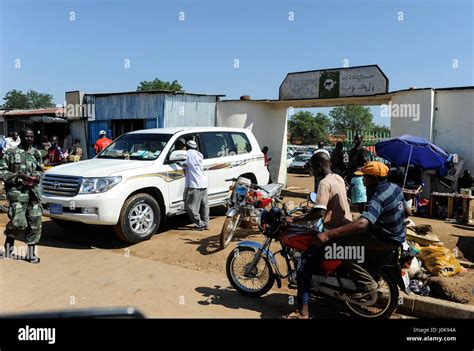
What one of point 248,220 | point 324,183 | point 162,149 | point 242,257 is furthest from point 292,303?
point 162,149

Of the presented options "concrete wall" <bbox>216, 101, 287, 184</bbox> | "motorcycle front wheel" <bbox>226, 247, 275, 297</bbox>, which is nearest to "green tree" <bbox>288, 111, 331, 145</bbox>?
"concrete wall" <bbox>216, 101, 287, 184</bbox>

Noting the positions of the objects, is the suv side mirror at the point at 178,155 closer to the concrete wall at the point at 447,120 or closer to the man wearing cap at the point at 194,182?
the man wearing cap at the point at 194,182

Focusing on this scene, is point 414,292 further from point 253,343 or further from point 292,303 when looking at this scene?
point 253,343

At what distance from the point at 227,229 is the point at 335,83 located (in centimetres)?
757

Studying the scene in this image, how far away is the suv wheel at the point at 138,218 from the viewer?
6246 mm

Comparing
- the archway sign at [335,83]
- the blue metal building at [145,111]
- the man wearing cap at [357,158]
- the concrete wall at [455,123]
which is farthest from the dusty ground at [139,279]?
the blue metal building at [145,111]

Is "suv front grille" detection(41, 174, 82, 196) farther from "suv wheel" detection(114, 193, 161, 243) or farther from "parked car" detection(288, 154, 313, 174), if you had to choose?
"parked car" detection(288, 154, 313, 174)

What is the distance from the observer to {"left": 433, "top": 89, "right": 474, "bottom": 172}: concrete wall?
9656 mm

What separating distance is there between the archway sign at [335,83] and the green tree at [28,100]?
60.7m

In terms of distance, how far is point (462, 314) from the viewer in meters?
4.08

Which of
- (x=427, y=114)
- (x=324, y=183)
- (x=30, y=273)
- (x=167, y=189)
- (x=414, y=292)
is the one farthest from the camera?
(x=427, y=114)

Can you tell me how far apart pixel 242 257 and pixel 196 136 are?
3.65 meters

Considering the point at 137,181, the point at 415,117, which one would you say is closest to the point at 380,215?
the point at 137,181

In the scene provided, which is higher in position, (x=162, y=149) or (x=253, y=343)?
(x=162, y=149)
